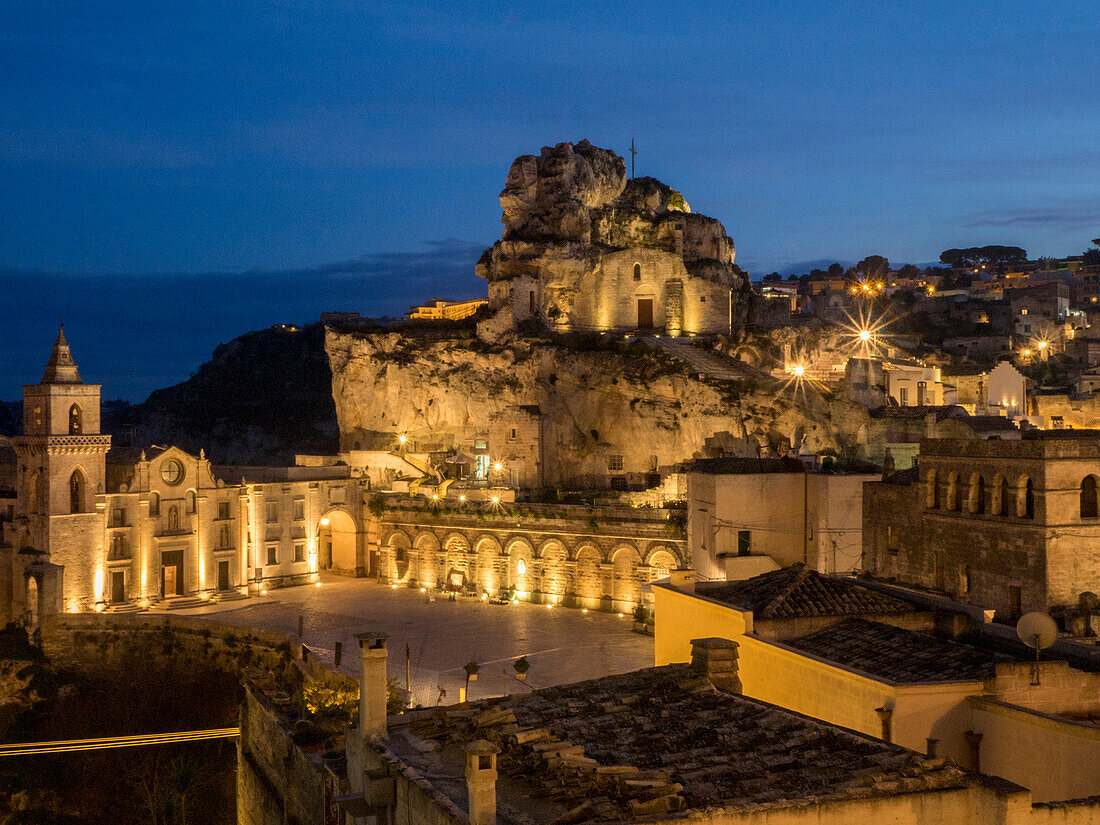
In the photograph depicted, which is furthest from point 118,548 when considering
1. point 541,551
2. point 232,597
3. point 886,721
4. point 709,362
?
point 886,721

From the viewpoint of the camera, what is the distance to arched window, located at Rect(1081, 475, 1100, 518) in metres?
18.7

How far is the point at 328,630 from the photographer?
34.7 meters

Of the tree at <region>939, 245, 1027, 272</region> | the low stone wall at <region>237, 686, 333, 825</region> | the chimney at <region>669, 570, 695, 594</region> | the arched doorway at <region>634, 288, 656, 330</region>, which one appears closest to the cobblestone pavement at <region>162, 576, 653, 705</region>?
the low stone wall at <region>237, 686, 333, 825</region>

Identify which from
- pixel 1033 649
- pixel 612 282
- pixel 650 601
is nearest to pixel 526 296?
pixel 612 282

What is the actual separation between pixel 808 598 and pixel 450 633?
20.4m

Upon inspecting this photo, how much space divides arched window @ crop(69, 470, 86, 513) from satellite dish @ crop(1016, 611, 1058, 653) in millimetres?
36537

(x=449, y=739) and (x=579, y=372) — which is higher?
(x=579, y=372)

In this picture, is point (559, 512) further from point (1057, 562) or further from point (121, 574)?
point (1057, 562)

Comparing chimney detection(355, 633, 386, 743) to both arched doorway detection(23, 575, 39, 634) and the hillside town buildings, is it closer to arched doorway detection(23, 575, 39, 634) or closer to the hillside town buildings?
the hillside town buildings

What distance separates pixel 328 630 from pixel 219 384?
76171 mm

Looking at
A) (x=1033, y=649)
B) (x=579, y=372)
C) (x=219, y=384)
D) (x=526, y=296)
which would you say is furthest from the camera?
(x=219, y=384)

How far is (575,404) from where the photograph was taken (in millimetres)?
47844

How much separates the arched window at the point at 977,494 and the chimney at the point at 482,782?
15.1 meters

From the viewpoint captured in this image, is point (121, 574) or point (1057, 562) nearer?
point (1057, 562)
